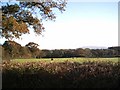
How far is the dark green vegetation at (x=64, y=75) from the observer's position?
15.3 metres

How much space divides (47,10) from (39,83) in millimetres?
8540

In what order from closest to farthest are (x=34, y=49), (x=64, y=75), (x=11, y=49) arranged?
(x=64, y=75), (x=11, y=49), (x=34, y=49)

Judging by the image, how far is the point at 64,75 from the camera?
15734 mm

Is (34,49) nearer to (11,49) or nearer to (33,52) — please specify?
(33,52)

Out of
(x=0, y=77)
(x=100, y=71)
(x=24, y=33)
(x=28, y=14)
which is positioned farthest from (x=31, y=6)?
(x=100, y=71)

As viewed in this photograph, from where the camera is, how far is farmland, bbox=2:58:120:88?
15266 millimetres

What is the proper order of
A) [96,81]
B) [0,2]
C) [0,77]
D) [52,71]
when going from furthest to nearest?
[0,2] → [0,77] → [52,71] → [96,81]

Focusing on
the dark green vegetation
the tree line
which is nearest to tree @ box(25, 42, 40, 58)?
the tree line

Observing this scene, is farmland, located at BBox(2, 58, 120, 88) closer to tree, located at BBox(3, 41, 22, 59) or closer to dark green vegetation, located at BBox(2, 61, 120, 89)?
dark green vegetation, located at BBox(2, 61, 120, 89)

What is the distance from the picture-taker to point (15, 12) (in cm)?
2281

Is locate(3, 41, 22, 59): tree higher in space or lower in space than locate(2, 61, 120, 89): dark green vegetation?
higher

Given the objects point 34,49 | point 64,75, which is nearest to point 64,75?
point 64,75

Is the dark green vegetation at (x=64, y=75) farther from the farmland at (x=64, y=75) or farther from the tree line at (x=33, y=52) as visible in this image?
the tree line at (x=33, y=52)

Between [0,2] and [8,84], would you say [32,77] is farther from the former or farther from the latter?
[0,2]
